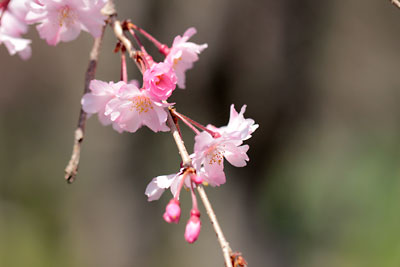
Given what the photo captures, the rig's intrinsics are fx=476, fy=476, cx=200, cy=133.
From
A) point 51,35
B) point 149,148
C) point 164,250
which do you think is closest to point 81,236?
point 164,250

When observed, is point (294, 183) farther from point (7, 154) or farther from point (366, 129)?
point (7, 154)

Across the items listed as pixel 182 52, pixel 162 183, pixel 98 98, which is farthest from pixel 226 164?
pixel 162 183

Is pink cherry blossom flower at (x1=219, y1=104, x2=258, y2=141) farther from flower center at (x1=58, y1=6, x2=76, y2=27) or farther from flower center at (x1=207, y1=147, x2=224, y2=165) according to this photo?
flower center at (x1=58, y1=6, x2=76, y2=27)

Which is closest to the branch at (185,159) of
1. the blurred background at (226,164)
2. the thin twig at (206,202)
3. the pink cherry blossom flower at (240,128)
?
the thin twig at (206,202)

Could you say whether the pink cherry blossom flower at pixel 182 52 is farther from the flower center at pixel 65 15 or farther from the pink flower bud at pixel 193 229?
the pink flower bud at pixel 193 229

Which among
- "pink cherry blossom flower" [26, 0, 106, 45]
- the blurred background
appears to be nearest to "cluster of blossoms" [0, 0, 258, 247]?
"pink cherry blossom flower" [26, 0, 106, 45]

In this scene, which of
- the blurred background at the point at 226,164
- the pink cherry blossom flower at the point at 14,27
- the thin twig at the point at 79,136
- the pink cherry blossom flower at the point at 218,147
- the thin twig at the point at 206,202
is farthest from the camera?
the blurred background at the point at 226,164
